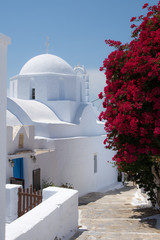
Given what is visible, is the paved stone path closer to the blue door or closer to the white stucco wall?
the blue door

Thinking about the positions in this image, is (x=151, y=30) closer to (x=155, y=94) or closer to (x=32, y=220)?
(x=155, y=94)

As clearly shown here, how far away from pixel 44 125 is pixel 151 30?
798cm

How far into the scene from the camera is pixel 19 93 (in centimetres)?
1633

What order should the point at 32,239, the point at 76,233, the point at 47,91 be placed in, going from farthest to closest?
the point at 47,91 → the point at 76,233 → the point at 32,239

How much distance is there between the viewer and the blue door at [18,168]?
10.2 m

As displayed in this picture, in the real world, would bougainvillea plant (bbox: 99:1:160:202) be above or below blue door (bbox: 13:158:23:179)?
above

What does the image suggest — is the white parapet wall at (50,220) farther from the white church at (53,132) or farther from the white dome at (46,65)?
the white dome at (46,65)

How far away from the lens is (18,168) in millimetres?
10219

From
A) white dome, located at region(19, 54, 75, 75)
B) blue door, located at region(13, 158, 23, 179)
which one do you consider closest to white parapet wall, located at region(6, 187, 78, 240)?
blue door, located at region(13, 158, 23, 179)

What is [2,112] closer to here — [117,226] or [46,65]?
[117,226]

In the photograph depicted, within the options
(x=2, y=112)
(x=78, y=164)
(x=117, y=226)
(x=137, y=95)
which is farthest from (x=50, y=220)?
(x=78, y=164)

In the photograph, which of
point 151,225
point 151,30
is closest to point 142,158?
point 151,225

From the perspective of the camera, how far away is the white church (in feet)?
34.2

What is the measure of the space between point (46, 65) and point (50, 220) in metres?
13.4
